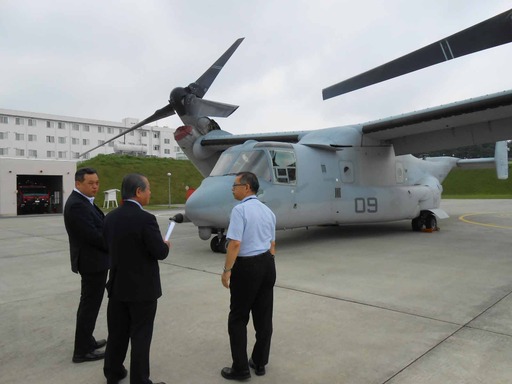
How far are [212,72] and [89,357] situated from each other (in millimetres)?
10894

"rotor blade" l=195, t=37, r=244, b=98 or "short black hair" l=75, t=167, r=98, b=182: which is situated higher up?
Result: "rotor blade" l=195, t=37, r=244, b=98

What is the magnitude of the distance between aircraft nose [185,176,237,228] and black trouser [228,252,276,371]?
16.1 feet

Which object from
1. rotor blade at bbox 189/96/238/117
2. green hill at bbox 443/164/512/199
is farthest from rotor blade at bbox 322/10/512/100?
green hill at bbox 443/164/512/199

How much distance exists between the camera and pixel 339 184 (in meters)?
10.5

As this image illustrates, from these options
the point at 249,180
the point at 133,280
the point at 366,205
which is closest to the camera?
the point at 133,280

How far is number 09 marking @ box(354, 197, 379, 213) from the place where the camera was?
1077 centimetres

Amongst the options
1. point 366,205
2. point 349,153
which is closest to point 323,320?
point 366,205

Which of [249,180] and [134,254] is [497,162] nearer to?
[249,180]

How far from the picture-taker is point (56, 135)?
215 feet

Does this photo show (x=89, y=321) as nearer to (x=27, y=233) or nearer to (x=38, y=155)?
(x=27, y=233)

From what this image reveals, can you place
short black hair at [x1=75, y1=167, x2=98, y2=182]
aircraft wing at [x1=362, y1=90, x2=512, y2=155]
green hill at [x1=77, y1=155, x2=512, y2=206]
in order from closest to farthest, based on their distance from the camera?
short black hair at [x1=75, y1=167, x2=98, y2=182] < aircraft wing at [x1=362, y1=90, x2=512, y2=155] < green hill at [x1=77, y1=155, x2=512, y2=206]

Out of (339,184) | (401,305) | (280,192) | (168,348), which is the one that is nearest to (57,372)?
(168,348)

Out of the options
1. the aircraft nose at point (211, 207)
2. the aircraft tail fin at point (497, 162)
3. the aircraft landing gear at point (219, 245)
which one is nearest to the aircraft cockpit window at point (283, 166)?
the aircraft nose at point (211, 207)

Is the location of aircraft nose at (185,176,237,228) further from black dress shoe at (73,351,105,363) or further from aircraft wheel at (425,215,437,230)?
aircraft wheel at (425,215,437,230)
